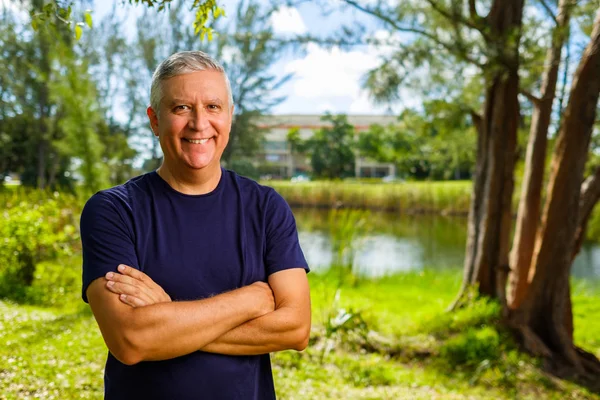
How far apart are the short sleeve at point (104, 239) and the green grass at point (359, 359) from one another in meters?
1.54

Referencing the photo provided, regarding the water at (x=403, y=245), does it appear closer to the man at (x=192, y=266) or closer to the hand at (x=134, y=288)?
the man at (x=192, y=266)

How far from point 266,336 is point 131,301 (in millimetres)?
270

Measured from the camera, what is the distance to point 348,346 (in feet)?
12.9

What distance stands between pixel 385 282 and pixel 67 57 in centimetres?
426

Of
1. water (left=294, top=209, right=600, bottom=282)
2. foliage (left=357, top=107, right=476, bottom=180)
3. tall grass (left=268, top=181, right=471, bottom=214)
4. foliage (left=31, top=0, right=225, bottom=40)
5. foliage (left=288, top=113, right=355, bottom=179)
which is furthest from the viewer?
foliage (left=288, top=113, right=355, bottom=179)

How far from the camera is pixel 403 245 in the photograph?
1177cm

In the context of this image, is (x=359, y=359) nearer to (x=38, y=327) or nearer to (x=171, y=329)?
(x=38, y=327)

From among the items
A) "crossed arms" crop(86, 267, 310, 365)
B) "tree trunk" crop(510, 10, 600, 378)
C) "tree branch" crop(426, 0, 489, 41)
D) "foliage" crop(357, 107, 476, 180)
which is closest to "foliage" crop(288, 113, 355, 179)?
"foliage" crop(357, 107, 476, 180)

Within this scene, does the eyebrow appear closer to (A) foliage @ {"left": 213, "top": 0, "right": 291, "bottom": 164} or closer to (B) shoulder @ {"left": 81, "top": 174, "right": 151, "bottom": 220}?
(B) shoulder @ {"left": 81, "top": 174, "right": 151, "bottom": 220}

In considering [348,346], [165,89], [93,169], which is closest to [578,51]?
[348,346]

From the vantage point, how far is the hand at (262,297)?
1.18m

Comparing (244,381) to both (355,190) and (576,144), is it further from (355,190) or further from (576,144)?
(355,190)

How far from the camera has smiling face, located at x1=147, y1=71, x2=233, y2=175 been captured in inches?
47.2

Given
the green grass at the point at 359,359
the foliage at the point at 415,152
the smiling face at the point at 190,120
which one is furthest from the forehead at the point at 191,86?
the foliage at the point at 415,152
